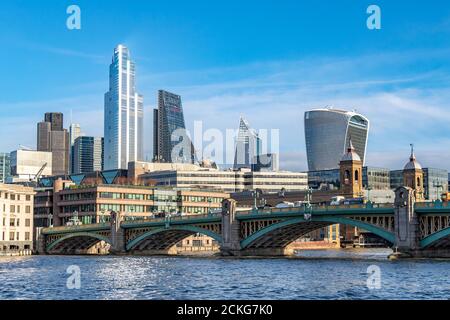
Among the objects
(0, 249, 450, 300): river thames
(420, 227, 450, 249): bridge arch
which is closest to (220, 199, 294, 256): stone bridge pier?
(0, 249, 450, 300): river thames

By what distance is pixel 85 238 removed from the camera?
566 feet

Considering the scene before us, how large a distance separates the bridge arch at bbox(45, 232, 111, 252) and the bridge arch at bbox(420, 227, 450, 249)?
7412cm

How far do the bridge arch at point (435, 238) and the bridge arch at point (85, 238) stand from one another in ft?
243

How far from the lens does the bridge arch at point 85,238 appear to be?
161837 millimetres

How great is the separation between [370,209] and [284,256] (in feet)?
88.5

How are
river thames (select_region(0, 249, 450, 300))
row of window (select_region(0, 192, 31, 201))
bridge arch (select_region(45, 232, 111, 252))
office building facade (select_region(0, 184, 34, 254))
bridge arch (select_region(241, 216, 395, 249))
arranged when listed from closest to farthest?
river thames (select_region(0, 249, 450, 300))
bridge arch (select_region(241, 216, 395, 249))
bridge arch (select_region(45, 232, 111, 252))
office building facade (select_region(0, 184, 34, 254))
row of window (select_region(0, 192, 31, 201))

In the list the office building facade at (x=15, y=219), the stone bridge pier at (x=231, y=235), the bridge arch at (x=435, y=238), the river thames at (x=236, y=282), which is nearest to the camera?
the river thames at (x=236, y=282)

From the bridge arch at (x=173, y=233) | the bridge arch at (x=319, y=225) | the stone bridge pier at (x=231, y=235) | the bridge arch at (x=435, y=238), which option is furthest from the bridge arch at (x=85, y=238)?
the bridge arch at (x=435, y=238)

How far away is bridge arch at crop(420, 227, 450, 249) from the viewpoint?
10462 centimetres

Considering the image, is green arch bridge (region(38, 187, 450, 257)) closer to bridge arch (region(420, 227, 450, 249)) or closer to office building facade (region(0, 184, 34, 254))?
bridge arch (region(420, 227, 450, 249))

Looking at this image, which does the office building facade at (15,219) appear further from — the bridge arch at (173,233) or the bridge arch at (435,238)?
the bridge arch at (435,238)
